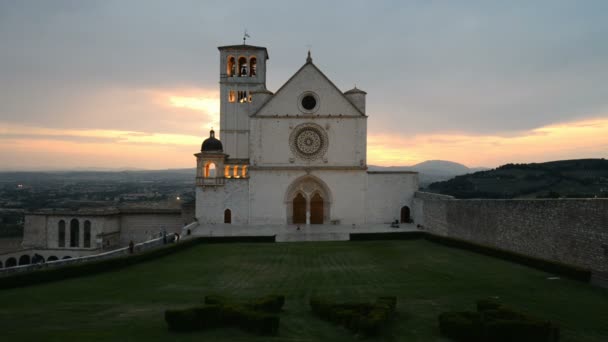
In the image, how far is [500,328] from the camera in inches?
365

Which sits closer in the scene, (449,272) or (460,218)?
(449,272)

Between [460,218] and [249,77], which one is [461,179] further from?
[460,218]

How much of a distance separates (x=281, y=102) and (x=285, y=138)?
3.27 metres

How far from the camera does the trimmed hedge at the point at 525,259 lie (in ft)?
53.7

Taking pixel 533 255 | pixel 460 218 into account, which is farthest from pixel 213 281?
pixel 460 218

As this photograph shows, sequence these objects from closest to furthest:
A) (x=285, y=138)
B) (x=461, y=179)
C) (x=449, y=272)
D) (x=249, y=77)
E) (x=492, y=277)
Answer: (x=492, y=277) → (x=449, y=272) → (x=285, y=138) → (x=249, y=77) → (x=461, y=179)

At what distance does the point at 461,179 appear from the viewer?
100 m

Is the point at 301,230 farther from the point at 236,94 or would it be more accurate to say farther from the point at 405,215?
the point at 236,94

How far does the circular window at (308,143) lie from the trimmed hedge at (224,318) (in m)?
28.9

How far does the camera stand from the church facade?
39.0 metres

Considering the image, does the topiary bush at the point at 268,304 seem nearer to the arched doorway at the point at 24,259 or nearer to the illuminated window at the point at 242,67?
the arched doorway at the point at 24,259

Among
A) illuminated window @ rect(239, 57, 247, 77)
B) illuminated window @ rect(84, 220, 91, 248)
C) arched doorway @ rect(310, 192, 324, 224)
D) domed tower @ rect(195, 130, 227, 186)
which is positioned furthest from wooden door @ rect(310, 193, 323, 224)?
illuminated window @ rect(84, 220, 91, 248)

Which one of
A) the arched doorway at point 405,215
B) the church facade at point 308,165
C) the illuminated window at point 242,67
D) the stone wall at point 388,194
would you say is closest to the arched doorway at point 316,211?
the church facade at point 308,165

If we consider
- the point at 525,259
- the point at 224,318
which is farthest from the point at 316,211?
the point at 224,318
